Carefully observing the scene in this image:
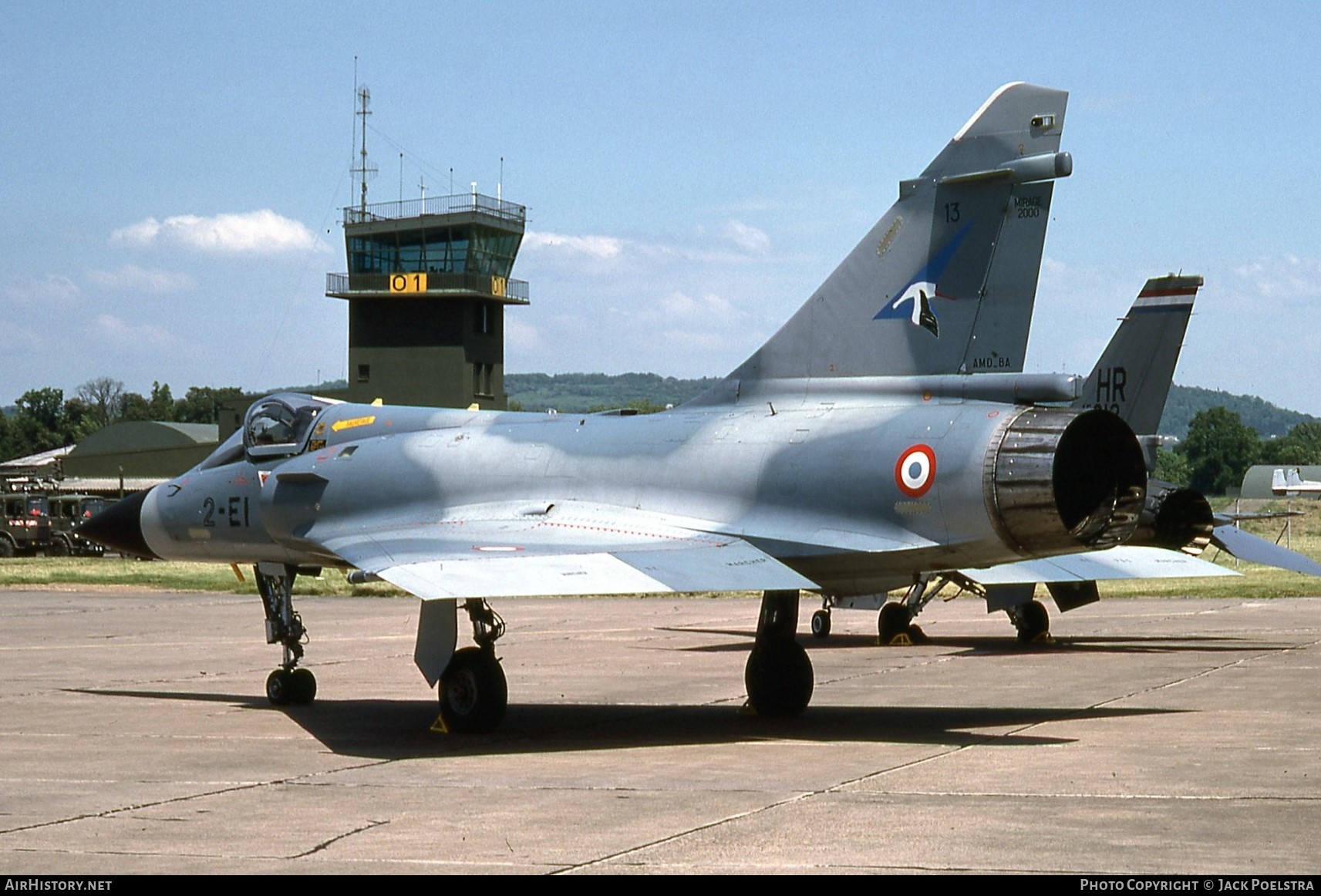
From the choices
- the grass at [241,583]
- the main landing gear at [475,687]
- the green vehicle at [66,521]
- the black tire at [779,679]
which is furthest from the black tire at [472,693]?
the green vehicle at [66,521]

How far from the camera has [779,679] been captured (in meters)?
13.3

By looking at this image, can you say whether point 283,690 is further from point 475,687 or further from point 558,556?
point 558,556

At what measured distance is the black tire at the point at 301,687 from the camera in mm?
14820

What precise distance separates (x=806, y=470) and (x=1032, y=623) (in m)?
11.1

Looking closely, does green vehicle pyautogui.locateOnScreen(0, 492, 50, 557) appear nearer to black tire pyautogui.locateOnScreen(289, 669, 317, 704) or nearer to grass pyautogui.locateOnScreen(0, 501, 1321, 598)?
grass pyautogui.locateOnScreen(0, 501, 1321, 598)

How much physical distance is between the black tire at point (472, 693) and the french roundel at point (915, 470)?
3.66 m

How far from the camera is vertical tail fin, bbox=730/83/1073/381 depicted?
12.0 m

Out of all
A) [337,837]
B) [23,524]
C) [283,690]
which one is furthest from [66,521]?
[337,837]

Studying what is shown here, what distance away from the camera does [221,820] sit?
8492 mm

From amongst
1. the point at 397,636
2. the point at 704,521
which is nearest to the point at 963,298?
the point at 704,521
